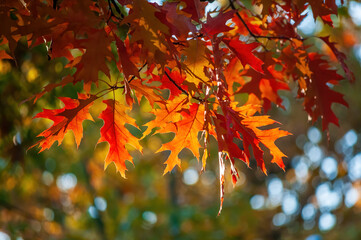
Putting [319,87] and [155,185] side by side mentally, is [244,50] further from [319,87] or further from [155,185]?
[155,185]

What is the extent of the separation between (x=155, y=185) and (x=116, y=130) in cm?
644

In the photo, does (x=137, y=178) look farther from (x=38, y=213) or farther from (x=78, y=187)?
(x=38, y=213)

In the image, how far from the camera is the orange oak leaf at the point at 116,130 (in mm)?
1270

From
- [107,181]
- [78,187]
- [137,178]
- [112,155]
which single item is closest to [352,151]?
[137,178]

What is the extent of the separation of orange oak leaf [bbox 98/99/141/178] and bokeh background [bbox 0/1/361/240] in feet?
2.70

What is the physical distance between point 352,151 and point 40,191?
5976mm

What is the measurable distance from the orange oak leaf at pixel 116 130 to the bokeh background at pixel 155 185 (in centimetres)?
82

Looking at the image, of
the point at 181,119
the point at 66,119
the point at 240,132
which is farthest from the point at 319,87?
the point at 66,119

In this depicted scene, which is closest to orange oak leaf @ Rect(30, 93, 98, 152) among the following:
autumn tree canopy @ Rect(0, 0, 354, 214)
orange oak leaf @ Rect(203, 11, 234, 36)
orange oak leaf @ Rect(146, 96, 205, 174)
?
autumn tree canopy @ Rect(0, 0, 354, 214)

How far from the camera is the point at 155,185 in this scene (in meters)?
7.62

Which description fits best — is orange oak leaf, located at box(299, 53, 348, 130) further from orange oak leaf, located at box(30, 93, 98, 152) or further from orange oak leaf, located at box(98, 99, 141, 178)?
orange oak leaf, located at box(30, 93, 98, 152)

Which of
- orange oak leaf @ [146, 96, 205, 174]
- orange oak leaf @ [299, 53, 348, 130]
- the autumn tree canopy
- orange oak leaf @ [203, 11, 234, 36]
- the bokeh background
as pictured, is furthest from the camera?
the bokeh background

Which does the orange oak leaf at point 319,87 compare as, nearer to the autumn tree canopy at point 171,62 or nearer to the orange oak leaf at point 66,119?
the autumn tree canopy at point 171,62

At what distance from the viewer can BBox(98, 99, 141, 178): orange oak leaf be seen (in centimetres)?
127
